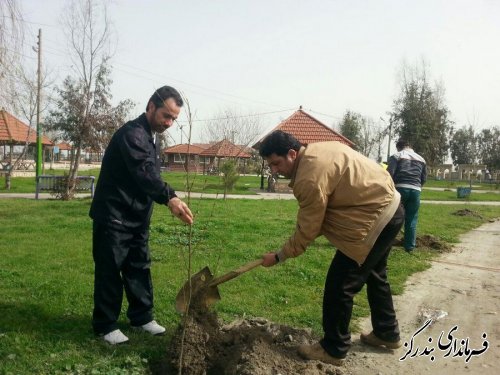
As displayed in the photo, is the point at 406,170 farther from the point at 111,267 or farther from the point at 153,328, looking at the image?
the point at 111,267

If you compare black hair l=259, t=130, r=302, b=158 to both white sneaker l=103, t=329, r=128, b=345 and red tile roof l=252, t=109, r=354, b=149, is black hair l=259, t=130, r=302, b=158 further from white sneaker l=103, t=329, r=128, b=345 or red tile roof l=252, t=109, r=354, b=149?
red tile roof l=252, t=109, r=354, b=149

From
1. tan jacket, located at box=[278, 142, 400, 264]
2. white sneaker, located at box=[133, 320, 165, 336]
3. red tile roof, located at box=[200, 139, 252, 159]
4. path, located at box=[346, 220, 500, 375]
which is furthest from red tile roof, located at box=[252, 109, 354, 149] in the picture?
tan jacket, located at box=[278, 142, 400, 264]

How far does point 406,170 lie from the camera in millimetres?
7770

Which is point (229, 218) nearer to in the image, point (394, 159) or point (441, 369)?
point (394, 159)

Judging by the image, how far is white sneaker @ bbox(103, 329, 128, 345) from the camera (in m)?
3.57

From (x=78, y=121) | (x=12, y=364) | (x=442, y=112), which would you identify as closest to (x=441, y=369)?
(x=12, y=364)

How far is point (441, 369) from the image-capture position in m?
3.54

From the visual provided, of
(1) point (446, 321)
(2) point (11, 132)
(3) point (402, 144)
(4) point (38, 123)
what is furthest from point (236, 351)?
(2) point (11, 132)

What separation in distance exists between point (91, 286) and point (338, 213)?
310 cm

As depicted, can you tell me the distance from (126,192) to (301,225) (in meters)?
1.36

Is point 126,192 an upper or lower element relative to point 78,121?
lower

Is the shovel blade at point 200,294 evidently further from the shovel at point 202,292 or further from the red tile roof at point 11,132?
the red tile roof at point 11,132

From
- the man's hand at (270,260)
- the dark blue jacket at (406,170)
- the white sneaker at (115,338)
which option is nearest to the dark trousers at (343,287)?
the man's hand at (270,260)

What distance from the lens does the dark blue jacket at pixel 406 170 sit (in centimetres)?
777
